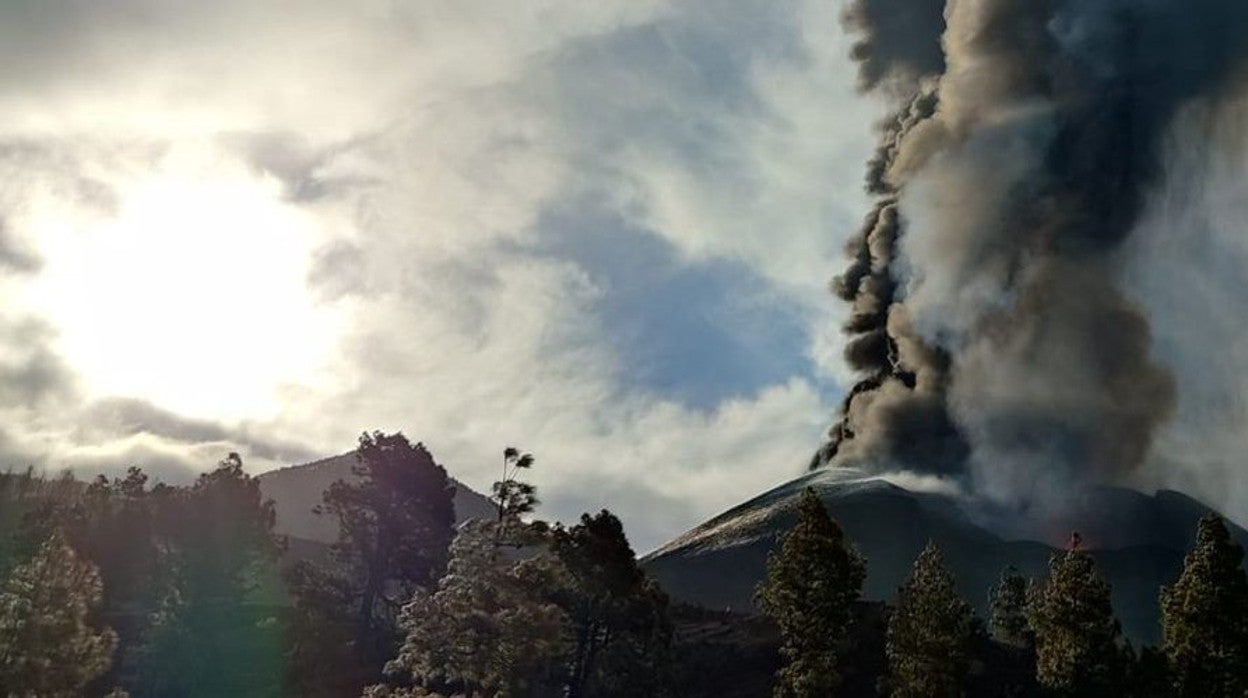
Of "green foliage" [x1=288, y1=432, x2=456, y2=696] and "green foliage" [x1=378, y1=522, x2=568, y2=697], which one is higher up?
"green foliage" [x1=288, y1=432, x2=456, y2=696]

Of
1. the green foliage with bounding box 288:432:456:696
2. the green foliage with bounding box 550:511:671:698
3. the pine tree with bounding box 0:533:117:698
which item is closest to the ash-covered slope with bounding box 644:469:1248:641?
the green foliage with bounding box 288:432:456:696

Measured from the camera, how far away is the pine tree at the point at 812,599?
54.9 m

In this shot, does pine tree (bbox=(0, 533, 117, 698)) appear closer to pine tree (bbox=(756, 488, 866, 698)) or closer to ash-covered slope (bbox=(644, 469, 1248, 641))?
pine tree (bbox=(756, 488, 866, 698))

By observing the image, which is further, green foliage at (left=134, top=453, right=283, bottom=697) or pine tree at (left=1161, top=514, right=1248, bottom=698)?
green foliage at (left=134, top=453, right=283, bottom=697)

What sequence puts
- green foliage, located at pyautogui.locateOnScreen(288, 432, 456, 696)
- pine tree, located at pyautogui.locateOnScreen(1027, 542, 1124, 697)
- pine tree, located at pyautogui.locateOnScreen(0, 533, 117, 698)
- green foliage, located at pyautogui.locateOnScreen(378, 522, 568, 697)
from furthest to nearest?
green foliage, located at pyautogui.locateOnScreen(288, 432, 456, 696) < pine tree, located at pyautogui.locateOnScreen(1027, 542, 1124, 697) < green foliage, located at pyautogui.locateOnScreen(378, 522, 568, 697) < pine tree, located at pyautogui.locateOnScreen(0, 533, 117, 698)

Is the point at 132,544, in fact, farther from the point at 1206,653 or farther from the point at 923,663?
the point at 1206,653

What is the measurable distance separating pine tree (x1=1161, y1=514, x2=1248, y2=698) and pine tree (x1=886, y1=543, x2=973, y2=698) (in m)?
10.1

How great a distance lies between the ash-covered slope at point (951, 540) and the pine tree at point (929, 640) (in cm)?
7821

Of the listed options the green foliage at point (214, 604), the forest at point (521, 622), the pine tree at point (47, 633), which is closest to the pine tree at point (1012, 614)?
the forest at point (521, 622)

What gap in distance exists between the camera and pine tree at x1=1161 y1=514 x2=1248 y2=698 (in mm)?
49625

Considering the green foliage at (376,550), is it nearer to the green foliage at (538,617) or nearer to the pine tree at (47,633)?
the green foliage at (538,617)

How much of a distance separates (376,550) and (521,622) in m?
36.0

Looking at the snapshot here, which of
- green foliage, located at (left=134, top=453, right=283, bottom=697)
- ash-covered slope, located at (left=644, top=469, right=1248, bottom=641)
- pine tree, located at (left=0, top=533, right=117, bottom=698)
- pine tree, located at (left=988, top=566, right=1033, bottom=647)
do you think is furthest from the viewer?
ash-covered slope, located at (left=644, top=469, right=1248, bottom=641)

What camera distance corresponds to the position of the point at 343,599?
256 ft
